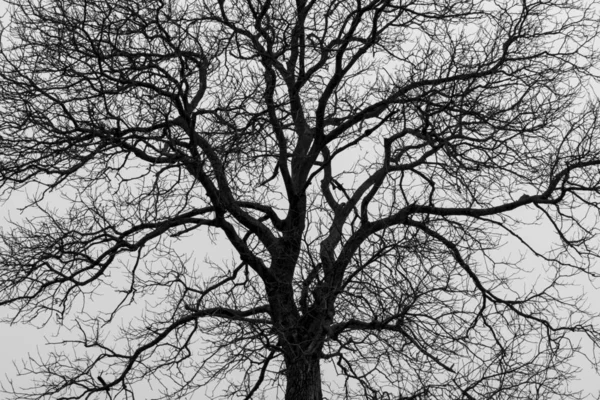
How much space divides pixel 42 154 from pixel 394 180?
13.7 ft

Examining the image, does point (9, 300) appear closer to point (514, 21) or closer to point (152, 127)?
point (152, 127)

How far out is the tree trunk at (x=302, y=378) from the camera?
8.27 meters

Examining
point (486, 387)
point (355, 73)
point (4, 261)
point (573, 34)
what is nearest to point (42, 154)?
point (4, 261)

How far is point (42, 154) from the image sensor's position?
10.2 metres

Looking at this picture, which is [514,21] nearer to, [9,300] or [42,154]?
[42,154]

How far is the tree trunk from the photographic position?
827 cm

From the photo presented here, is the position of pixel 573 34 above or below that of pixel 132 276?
above

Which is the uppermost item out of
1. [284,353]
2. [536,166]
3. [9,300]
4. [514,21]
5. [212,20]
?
[514,21]

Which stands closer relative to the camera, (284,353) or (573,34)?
(284,353)

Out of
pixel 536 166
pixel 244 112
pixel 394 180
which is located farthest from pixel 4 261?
pixel 536 166

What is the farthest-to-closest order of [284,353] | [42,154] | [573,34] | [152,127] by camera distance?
[573,34]
[42,154]
[152,127]
[284,353]

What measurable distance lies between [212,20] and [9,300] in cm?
420

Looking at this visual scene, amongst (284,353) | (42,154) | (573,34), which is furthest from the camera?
(573,34)

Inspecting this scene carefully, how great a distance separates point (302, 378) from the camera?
8.55 meters
